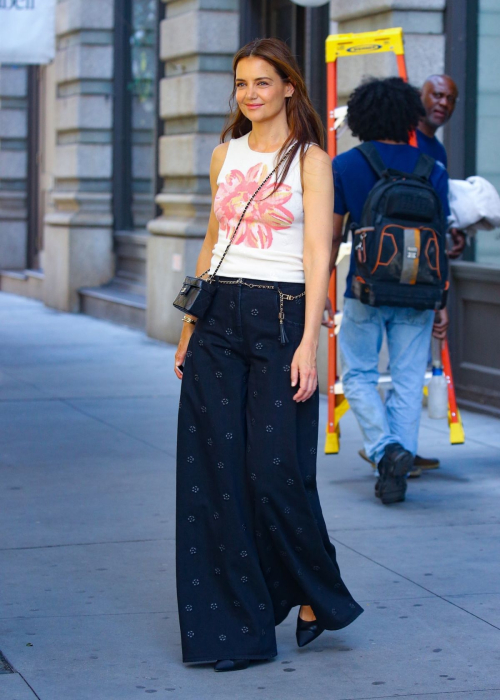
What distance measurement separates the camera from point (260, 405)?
3.90 meters

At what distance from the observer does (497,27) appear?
8.42 metres

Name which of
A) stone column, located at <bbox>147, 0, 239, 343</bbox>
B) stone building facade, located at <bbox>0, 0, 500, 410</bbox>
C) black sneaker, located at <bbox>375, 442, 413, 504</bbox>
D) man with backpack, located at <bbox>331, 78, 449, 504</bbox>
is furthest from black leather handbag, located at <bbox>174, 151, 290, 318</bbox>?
stone column, located at <bbox>147, 0, 239, 343</bbox>

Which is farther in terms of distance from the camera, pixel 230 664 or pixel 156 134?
pixel 156 134

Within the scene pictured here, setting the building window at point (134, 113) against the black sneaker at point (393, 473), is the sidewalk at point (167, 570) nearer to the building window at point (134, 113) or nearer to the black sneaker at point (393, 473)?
the black sneaker at point (393, 473)

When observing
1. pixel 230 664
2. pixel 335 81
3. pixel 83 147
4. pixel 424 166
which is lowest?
pixel 230 664

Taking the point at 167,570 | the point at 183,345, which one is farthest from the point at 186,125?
the point at 183,345

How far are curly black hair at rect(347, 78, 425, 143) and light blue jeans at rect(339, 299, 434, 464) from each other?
83 cm

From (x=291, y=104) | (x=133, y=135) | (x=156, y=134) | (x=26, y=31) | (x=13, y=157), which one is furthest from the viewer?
(x=13, y=157)

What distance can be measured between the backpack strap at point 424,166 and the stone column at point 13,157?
13.6 m

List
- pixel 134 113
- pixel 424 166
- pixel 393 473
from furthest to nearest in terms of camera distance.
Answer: pixel 134 113 < pixel 424 166 < pixel 393 473

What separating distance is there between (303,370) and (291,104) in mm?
857

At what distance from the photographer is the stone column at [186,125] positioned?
38.8 feet

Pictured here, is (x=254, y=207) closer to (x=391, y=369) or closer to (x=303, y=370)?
(x=303, y=370)

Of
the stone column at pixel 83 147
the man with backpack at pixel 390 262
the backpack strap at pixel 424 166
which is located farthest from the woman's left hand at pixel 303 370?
the stone column at pixel 83 147
